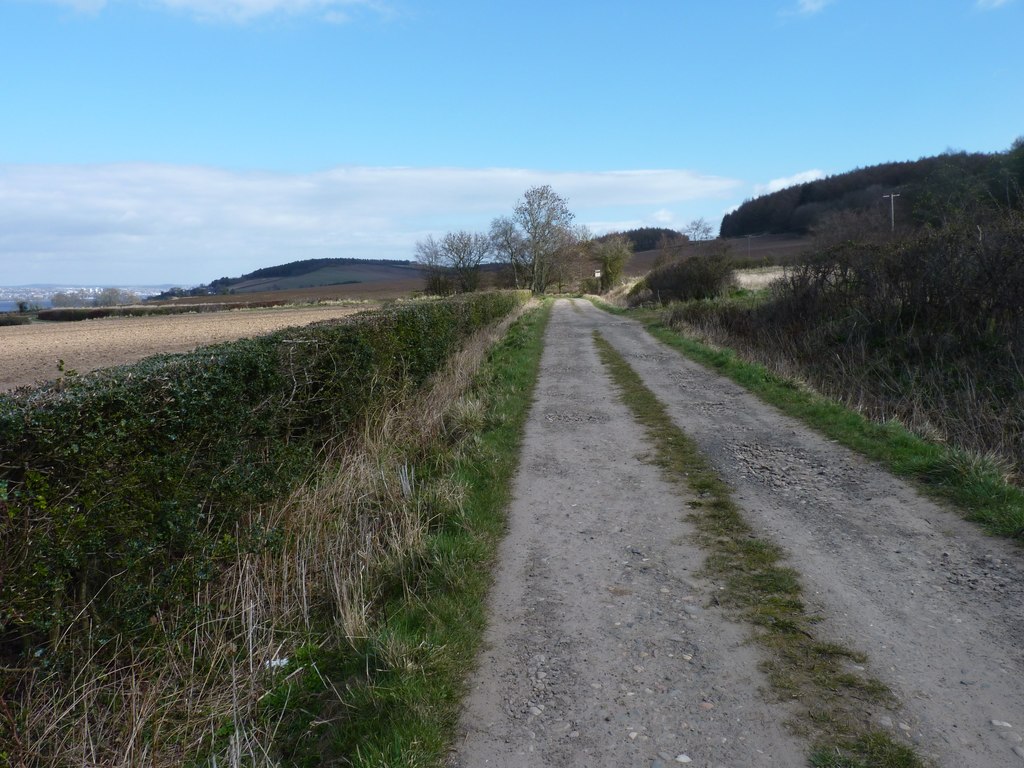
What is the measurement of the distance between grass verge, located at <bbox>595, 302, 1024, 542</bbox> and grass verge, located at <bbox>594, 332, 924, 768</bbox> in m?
1.81

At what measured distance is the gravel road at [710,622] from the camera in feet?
10.1

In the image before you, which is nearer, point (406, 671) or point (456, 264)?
point (406, 671)

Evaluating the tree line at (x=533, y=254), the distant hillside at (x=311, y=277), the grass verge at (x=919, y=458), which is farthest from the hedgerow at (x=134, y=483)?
the distant hillside at (x=311, y=277)

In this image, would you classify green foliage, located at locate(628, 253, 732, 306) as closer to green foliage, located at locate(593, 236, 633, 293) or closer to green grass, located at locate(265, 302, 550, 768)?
green grass, located at locate(265, 302, 550, 768)

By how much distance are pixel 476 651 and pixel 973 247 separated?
14274 millimetres

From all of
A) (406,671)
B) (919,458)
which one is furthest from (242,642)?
(919,458)

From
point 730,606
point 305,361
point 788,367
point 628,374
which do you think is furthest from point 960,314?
point 305,361

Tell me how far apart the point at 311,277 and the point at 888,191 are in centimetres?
10042

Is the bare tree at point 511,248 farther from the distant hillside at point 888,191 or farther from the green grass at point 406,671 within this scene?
the green grass at point 406,671

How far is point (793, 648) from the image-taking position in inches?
147

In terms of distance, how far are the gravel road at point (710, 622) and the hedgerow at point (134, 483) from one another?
74.8 inches

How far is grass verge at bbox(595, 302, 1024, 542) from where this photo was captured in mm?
5402

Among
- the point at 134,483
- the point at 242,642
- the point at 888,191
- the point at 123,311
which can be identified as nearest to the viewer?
the point at 134,483

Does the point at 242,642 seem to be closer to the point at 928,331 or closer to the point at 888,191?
the point at 928,331
